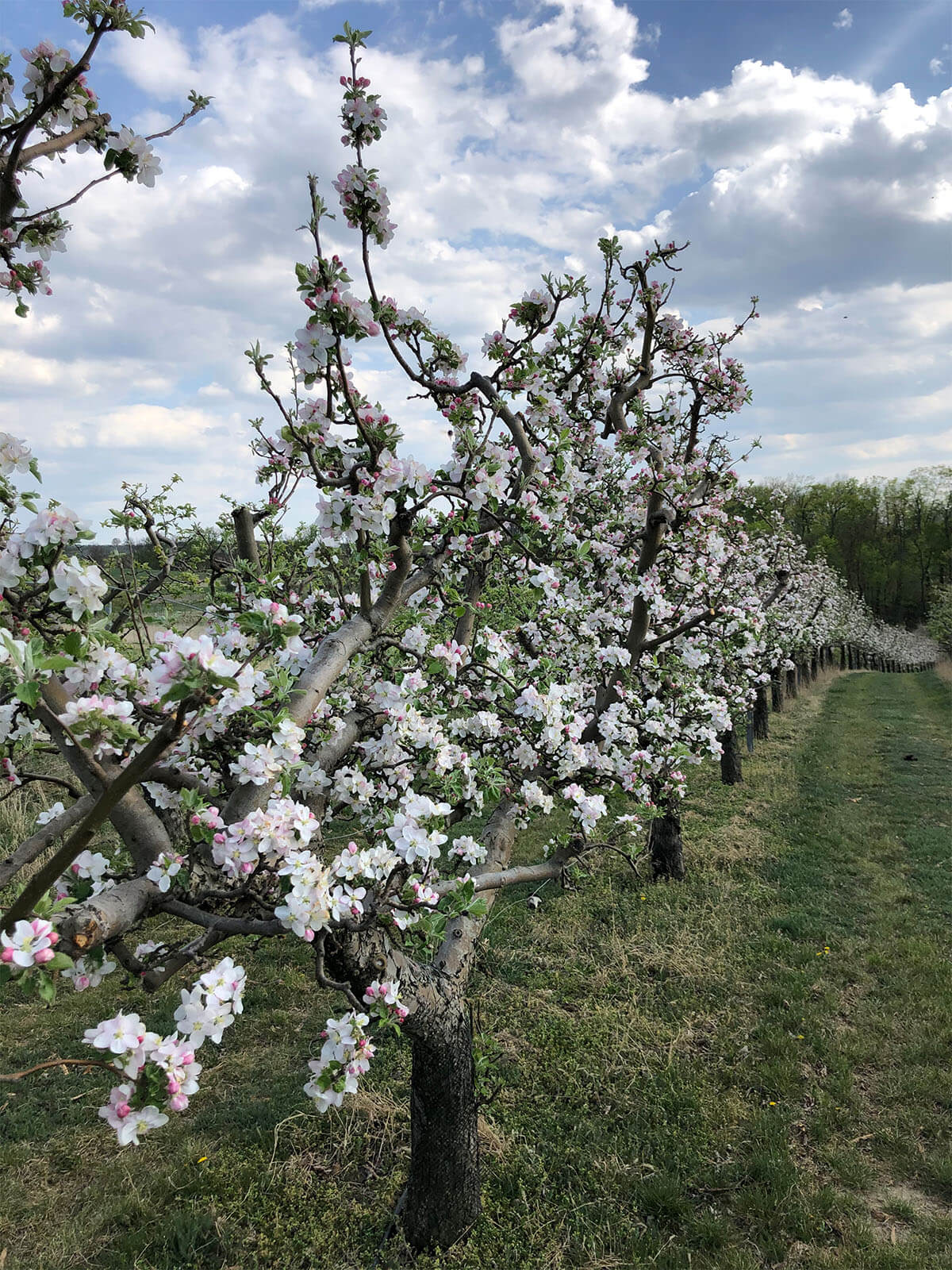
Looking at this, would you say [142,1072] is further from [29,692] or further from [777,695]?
[777,695]

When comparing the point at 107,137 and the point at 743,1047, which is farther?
the point at 743,1047

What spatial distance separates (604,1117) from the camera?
4.10 metres

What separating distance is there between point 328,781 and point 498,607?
3.84 m

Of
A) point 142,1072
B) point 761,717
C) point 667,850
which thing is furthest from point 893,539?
point 142,1072

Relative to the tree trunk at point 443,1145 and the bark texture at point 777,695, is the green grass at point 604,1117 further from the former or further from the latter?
the bark texture at point 777,695

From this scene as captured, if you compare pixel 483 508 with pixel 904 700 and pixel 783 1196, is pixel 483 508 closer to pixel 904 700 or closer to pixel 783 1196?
pixel 783 1196

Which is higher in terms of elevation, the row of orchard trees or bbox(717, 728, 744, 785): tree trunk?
the row of orchard trees

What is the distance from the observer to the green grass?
10.8 feet

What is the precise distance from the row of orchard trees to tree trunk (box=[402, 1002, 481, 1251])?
0.5 inches

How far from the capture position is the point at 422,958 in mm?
3434

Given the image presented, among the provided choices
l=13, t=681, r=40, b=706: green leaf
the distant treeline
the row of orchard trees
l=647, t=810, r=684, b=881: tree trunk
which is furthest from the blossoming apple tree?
the distant treeline

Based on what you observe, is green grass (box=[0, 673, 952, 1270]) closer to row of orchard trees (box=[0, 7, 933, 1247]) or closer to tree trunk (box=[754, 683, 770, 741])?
row of orchard trees (box=[0, 7, 933, 1247])

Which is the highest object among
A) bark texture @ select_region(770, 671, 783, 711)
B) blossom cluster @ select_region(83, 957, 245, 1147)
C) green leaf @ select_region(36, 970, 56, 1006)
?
green leaf @ select_region(36, 970, 56, 1006)

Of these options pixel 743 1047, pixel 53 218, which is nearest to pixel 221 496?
pixel 53 218
